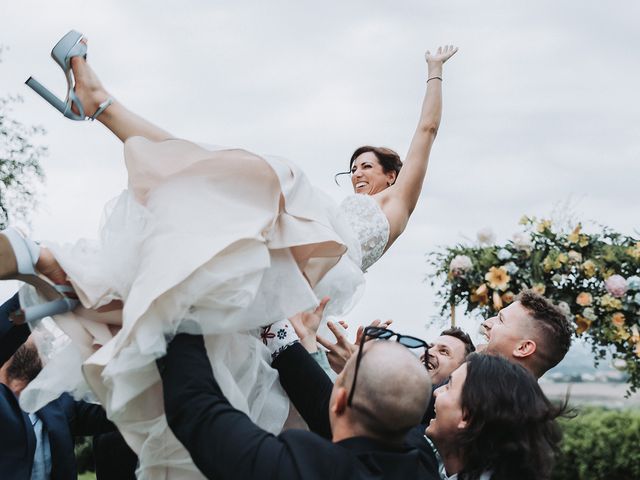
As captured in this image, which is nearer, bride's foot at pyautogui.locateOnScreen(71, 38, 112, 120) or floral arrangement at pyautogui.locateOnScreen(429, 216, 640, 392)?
Result: bride's foot at pyautogui.locateOnScreen(71, 38, 112, 120)

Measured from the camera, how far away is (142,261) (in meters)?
2.12


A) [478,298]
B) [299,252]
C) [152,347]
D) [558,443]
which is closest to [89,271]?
[152,347]

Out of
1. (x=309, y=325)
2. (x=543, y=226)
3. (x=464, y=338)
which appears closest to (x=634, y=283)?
(x=543, y=226)

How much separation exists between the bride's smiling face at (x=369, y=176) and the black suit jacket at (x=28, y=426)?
6.22ft

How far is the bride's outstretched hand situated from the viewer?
3866 millimetres

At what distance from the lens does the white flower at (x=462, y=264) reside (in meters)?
8.17

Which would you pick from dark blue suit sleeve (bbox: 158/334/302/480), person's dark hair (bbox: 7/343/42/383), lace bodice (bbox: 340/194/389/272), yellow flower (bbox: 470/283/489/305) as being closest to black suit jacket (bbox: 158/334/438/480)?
dark blue suit sleeve (bbox: 158/334/302/480)

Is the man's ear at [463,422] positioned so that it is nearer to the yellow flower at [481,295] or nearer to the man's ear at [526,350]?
the man's ear at [526,350]

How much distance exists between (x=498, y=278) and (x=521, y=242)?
50cm

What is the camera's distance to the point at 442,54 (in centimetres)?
394

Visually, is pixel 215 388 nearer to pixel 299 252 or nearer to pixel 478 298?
pixel 299 252

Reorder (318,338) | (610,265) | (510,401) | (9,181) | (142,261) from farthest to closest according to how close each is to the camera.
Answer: (9,181) < (610,265) < (318,338) < (510,401) < (142,261)

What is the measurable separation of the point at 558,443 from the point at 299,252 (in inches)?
50.3

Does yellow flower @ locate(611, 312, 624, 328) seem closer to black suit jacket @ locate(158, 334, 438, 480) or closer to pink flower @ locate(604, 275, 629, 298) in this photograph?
pink flower @ locate(604, 275, 629, 298)
